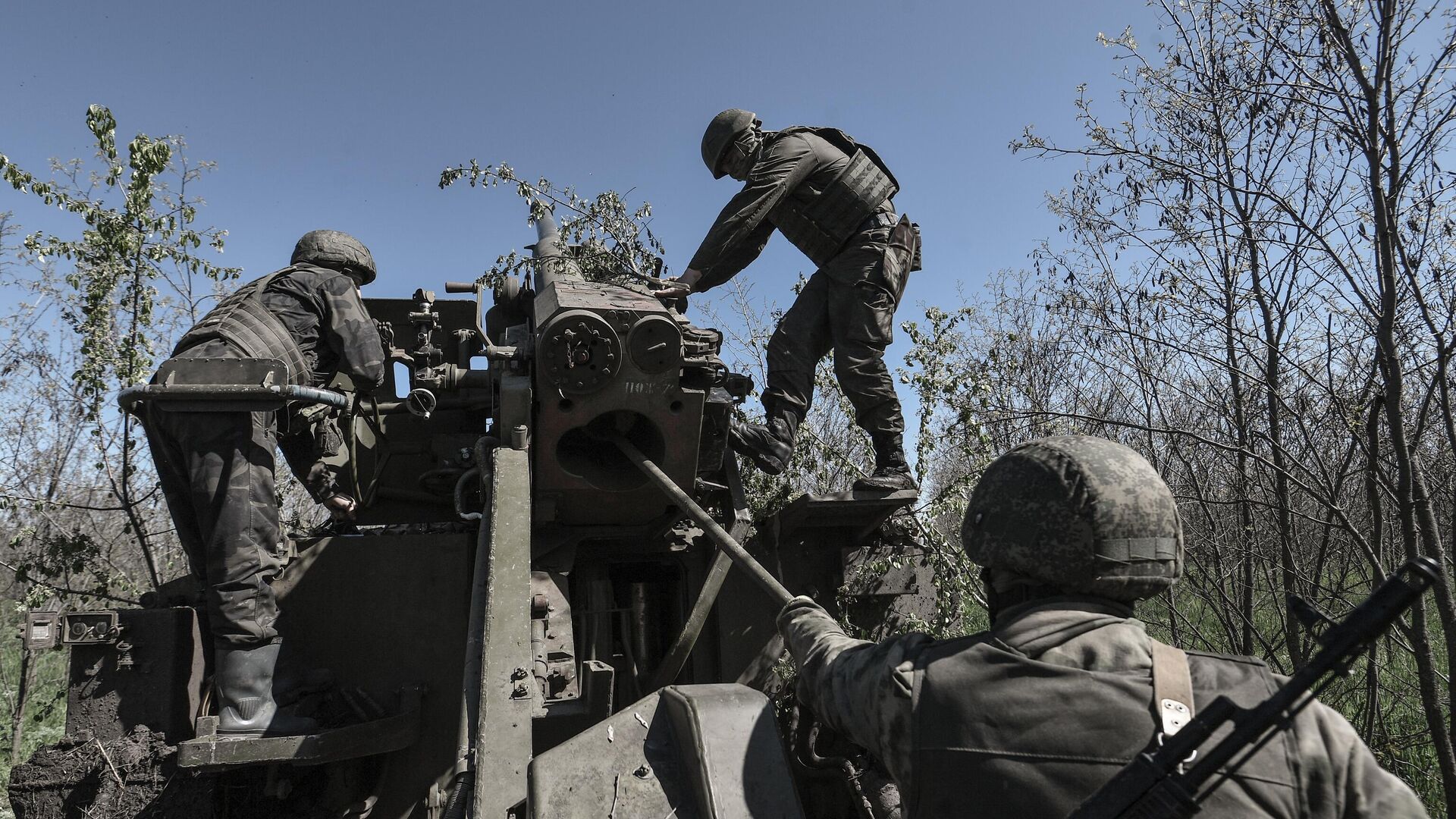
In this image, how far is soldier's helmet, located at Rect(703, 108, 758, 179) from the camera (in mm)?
5426

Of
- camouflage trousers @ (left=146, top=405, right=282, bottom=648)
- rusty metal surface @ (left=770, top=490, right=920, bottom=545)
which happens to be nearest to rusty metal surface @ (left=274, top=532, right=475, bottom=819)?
camouflage trousers @ (left=146, top=405, right=282, bottom=648)

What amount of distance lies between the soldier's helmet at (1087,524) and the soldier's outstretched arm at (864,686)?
0.92 ft

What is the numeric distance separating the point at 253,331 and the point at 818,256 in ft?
8.93

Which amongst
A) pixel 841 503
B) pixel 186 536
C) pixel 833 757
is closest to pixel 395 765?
pixel 186 536

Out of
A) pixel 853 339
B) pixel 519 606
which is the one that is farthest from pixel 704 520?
pixel 853 339

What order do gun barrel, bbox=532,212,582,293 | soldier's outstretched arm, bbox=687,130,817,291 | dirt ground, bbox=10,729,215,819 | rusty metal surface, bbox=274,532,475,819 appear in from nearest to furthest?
dirt ground, bbox=10,729,215,819 < rusty metal surface, bbox=274,532,475,819 < soldier's outstretched arm, bbox=687,130,817,291 < gun barrel, bbox=532,212,582,293

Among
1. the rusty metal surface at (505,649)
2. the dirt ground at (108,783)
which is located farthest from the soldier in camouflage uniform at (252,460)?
the rusty metal surface at (505,649)

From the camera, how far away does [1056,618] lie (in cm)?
200

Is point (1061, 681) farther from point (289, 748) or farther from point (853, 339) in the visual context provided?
point (853, 339)

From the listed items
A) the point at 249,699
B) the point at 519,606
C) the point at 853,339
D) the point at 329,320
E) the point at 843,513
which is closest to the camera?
the point at 519,606

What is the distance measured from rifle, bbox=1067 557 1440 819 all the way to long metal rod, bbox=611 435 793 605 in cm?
197

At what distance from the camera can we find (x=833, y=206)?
5305mm

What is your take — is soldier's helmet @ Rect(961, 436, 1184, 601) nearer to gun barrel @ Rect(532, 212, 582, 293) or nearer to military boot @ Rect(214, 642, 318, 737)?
military boot @ Rect(214, 642, 318, 737)

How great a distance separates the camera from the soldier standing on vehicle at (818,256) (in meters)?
5.13
